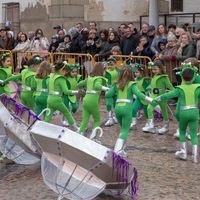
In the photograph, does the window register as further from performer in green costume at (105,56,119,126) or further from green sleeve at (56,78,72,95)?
green sleeve at (56,78,72,95)

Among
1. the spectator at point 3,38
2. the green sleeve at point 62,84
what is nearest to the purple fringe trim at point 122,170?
the green sleeve at point 62,84

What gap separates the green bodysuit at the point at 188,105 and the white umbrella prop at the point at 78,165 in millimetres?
2206

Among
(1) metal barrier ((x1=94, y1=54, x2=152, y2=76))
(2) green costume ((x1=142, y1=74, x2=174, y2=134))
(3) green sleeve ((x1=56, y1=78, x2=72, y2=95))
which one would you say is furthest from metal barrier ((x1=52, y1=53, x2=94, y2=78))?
(3) green sleeve ((x1=56, y1=78, x2=72, y2=95))

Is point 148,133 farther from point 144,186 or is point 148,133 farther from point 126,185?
point 126,185

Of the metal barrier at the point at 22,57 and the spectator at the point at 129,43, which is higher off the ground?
the spectator at the point at 129,43

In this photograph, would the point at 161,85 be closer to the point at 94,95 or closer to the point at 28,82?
the point at 94,95

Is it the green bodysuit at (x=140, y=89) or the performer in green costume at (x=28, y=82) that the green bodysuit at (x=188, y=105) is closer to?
the green bodysuit at (x=140, y=89)

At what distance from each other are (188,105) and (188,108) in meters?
0.05

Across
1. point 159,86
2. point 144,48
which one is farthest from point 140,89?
point 144,48

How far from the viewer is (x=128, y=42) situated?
13797 millimetres

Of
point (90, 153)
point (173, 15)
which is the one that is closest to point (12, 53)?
point (173, 15)

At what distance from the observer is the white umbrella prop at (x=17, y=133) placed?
306 inches

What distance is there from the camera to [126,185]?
251 inches

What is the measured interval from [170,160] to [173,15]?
11654 mm
